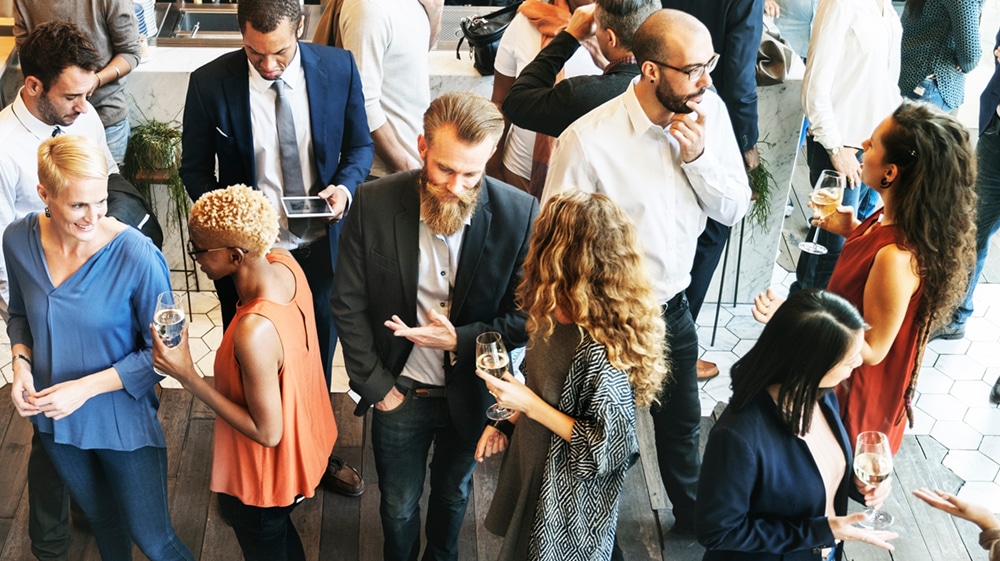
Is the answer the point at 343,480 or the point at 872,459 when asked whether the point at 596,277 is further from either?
the point at 343,480

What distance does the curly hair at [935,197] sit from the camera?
2934 millimetres

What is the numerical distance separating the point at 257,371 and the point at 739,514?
1.26 meters

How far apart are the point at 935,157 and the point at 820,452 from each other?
3.26ft

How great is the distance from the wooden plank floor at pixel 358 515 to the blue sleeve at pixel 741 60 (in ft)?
4.48

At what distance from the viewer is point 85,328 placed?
281 cm

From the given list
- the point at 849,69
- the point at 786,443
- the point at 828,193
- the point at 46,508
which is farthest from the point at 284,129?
the point at 849,69

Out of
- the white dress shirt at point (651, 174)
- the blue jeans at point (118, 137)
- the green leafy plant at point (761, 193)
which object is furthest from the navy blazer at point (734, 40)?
the blue jeans at point (118, 137)

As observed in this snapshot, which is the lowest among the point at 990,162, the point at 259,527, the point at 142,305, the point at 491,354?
the point at 259,527

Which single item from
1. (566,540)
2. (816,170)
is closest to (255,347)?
(566,540)

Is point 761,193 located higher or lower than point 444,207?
lower

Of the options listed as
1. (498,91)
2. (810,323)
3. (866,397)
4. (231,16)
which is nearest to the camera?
(810,323)

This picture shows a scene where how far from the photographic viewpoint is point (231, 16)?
18.1ft

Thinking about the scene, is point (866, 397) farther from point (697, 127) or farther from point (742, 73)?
point (742, 73)

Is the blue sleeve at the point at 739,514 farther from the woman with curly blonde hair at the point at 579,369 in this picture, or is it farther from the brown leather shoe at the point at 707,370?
the brown leather shoe at the point at 707,370
